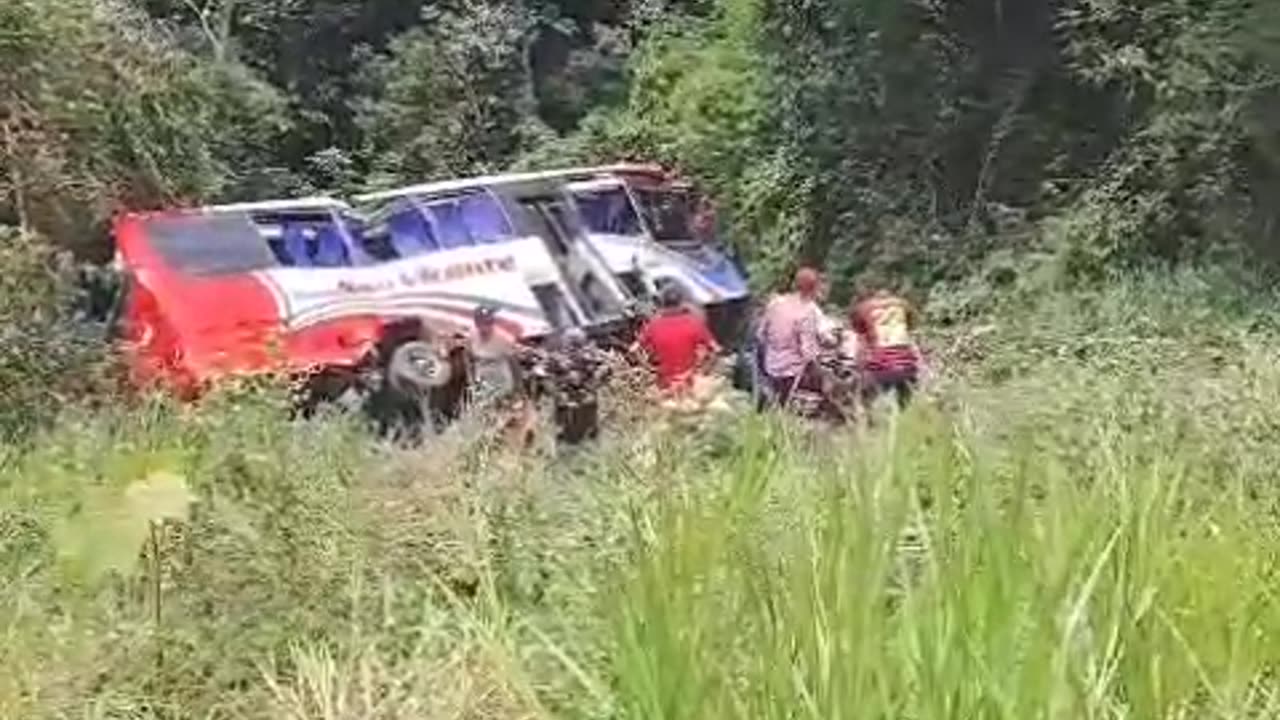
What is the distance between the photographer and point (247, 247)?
1300 cm

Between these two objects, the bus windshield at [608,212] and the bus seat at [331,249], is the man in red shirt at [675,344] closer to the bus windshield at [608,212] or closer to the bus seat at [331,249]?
the bus seat at [331,249]

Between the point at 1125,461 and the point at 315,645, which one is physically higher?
the point at 1125,461

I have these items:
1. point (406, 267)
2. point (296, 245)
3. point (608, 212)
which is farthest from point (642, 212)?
point (296, 245)

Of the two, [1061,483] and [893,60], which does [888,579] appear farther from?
[893,60]

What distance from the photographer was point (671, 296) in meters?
13.8

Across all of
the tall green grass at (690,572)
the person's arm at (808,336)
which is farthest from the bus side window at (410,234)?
the tall green grass at (690,572)

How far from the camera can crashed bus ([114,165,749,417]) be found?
12148mm

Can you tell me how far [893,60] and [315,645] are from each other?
12.9 meters

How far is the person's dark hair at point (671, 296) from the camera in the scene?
522 inches

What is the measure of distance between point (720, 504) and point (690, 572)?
0.32 m

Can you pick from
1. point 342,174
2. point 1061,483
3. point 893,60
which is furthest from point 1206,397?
point 342,174

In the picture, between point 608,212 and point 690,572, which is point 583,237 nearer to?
point 608,212

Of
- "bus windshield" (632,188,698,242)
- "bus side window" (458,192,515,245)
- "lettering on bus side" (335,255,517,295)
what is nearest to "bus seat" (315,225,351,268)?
"lettering on bus side" (335,255,517,295)

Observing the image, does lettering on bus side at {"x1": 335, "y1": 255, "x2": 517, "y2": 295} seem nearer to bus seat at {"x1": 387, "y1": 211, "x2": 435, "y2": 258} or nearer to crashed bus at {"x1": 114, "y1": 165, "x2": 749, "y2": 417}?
crashed bus at {"x1": 114, "y1": 165, "x2": 749, "y2": 417}
